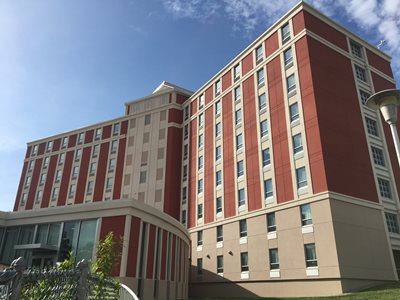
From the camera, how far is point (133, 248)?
69.4ft

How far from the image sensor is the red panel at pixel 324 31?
3519 cm

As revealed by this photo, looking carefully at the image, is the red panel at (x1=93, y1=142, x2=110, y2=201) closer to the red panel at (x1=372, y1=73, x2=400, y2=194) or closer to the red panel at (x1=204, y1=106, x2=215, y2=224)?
the red panel at (x1=204, y1=106, x2=215, y2=224)

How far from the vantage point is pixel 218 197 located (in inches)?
1575

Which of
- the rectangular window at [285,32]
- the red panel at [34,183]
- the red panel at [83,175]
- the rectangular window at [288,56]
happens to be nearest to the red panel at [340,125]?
the rectangular window at [288,56]

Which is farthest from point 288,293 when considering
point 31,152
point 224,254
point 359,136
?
point 31,152

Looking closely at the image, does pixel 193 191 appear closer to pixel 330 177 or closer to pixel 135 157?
pixel 135 157

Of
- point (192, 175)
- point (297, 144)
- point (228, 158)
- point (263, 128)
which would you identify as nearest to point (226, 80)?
point (228, 158)

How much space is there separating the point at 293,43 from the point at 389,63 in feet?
46.8

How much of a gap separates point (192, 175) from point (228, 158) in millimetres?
7953

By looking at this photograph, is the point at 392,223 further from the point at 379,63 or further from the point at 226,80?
the point at 226,80

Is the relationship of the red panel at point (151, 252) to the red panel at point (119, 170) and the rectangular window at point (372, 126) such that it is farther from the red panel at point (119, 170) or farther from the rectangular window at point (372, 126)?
the red panel at point (119, 170)

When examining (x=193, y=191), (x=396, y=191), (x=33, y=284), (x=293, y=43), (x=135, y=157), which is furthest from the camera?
(x=135, y=157)

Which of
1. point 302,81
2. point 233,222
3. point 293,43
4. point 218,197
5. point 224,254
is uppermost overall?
point 293,43

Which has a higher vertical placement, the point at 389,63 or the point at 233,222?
the point at 389,63
